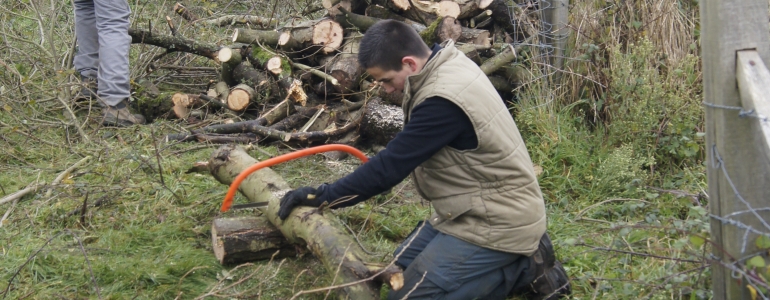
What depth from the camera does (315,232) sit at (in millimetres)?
3359

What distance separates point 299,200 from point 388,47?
871 mm

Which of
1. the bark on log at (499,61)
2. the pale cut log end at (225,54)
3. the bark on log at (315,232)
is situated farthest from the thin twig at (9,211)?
the bark on log at (499,61)

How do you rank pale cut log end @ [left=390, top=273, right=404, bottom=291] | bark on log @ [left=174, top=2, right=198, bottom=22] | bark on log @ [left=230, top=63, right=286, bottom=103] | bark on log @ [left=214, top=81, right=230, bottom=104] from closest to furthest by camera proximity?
pale cut log end @ [left=390, top=273, right=404, bottom=291], bark on log @ [left=230, top=63, right=286, bottom=103], bark on log @ [left=214, top=81, right=230, bottom=104], bark on log @ [left=174, top=2, right=198, bottom=22]

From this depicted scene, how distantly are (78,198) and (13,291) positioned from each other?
1.14 meters

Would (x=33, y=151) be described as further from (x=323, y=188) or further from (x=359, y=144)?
(x=323, y=188)

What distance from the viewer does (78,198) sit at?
446 cm

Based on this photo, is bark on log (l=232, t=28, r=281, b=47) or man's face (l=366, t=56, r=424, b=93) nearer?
man's face (l=366, t=56, r=424, b=93)

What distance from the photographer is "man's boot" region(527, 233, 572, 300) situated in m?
3.29

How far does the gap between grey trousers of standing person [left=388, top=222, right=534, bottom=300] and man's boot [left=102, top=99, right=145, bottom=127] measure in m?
A: 3.70

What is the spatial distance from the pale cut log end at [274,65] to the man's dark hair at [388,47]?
10.2 feet

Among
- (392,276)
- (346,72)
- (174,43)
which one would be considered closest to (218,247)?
(392,276)


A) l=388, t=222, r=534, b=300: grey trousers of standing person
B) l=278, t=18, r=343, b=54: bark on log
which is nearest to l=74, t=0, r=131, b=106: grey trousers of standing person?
l=278, t=18, r=343, b=54: bark on log

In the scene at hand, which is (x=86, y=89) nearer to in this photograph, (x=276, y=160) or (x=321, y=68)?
(x=321, y=68)

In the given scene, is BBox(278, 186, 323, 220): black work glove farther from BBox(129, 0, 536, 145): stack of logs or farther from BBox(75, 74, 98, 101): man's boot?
BBox(75, 74, 98, 101): man's boot
